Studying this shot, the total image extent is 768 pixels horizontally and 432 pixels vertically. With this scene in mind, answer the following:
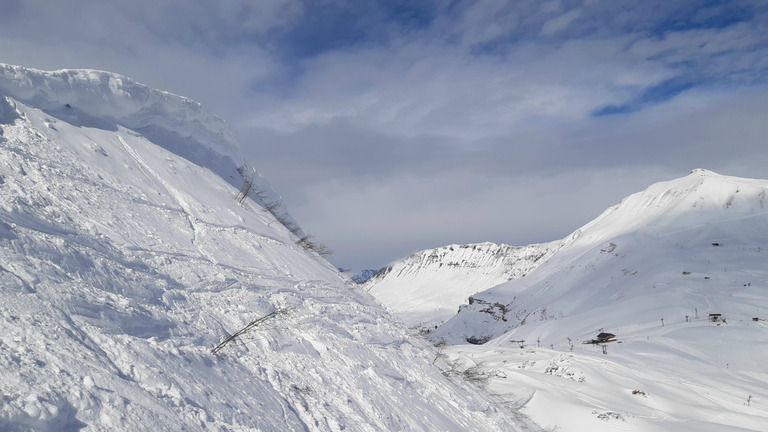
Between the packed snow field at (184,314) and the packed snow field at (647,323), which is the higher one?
the packed snow field at (647,323)

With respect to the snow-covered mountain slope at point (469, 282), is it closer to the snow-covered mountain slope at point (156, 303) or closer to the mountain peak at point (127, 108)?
the mountain peak at point (127, 108)

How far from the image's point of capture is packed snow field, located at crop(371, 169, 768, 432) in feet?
42.2

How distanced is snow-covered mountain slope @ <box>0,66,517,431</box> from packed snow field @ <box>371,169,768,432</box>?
3.43m

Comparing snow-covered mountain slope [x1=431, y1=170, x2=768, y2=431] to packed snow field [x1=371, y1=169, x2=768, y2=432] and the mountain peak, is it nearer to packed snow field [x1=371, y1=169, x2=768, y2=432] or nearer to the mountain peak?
packed snow field [x1=371, y1=169, x2=768, y2=432]

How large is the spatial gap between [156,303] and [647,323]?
41598 millimetres

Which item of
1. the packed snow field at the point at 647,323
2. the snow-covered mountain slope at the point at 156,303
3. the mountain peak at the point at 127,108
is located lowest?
the snow-covered mountain slope at the point at 156,303

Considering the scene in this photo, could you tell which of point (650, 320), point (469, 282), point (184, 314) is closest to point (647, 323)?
point (650, 320)

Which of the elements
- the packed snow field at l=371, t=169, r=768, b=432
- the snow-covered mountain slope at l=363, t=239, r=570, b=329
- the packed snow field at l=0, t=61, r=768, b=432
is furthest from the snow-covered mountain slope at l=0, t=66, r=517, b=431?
the snow-covered mountain slope at l=363, t=239, r=570, b=329

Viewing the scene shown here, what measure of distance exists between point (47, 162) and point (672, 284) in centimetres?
5334

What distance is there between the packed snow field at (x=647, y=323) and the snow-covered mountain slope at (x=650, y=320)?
10 centimetres

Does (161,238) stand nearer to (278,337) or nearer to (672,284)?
(278,337)

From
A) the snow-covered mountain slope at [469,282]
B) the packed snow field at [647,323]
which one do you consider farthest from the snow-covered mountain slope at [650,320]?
the snow-covered mountain slope at [469,282]

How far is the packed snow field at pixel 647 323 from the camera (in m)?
12.9

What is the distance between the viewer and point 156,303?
480cm
